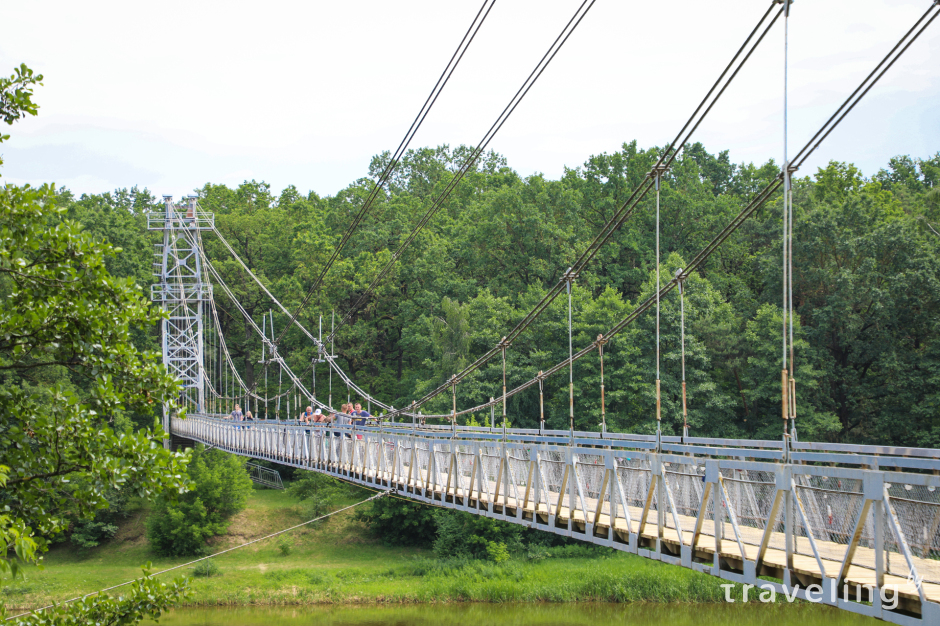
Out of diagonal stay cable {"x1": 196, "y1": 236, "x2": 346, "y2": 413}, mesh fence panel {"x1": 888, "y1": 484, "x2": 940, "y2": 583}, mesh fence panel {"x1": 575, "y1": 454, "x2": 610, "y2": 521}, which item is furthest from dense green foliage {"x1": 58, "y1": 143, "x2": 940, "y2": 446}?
mesh fence panel {"x1": 888, "y1": 484, "x2": 940, "y2": 583}

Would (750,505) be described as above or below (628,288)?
below

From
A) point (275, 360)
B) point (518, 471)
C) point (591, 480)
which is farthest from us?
point (275, 360)

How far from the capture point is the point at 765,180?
4272 centimetres

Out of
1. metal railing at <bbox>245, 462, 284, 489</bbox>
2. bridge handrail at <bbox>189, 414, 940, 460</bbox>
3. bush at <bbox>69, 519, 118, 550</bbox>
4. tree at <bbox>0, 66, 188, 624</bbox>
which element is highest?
tree at <bbox>0, 66, 188, 624</bbox>

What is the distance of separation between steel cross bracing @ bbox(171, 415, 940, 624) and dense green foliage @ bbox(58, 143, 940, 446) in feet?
51.6

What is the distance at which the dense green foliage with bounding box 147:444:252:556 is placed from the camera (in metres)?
26.5

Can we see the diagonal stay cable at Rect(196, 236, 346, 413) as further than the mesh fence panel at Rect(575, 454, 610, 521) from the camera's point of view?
Yes

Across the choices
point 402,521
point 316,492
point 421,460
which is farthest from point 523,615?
point 316,492

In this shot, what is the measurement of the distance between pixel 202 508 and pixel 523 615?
11103 millimetres

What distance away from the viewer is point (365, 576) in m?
24.0

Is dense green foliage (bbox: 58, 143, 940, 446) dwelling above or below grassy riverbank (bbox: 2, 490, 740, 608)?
above

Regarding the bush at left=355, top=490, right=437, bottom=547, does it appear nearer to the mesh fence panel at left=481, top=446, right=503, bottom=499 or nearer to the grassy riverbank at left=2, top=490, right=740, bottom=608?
the grassy riverbank at left=2, top=490, right=740, bottom=608

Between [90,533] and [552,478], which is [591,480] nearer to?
[552,478]

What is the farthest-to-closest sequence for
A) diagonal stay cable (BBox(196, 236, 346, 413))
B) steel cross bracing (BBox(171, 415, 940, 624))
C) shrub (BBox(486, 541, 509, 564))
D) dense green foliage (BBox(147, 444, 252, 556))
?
dense green foliage (BBox(147, 444, 252, 556))
diagonal stay cable (BBox(196, 236, 346, 413))
shrub (BBox(486, 541, 509, 564))
steel cross bracing (BBox(171, 415, 940, 624))
